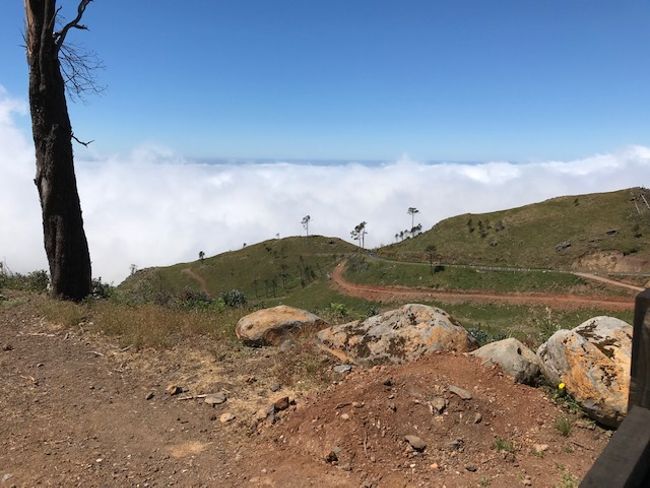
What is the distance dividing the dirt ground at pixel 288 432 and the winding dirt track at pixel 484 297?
40416 millimetres

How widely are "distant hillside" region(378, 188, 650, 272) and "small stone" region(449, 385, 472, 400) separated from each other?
2104 inches

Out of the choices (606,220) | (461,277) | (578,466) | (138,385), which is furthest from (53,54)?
(606,220)

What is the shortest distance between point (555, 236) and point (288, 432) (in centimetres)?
6890

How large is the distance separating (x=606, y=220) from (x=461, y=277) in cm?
2760

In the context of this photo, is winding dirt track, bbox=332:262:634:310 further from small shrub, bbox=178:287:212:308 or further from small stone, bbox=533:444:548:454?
small stone, bbox=533:444:548:454

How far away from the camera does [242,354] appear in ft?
28.4

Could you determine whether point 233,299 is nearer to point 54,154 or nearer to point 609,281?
point 54,154

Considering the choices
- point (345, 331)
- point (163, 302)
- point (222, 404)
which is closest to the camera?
point (222, 404)

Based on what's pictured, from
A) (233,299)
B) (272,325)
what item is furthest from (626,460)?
(233,299)

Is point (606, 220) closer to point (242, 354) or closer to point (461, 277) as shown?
point (461, 277)

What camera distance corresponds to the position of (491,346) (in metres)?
7.35

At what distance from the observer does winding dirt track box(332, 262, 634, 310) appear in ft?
137

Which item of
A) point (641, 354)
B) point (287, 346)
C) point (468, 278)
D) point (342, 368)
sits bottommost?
point (468, 278)

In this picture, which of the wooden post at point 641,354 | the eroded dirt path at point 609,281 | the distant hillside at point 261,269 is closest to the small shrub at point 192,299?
the wooden post at point 641,354
